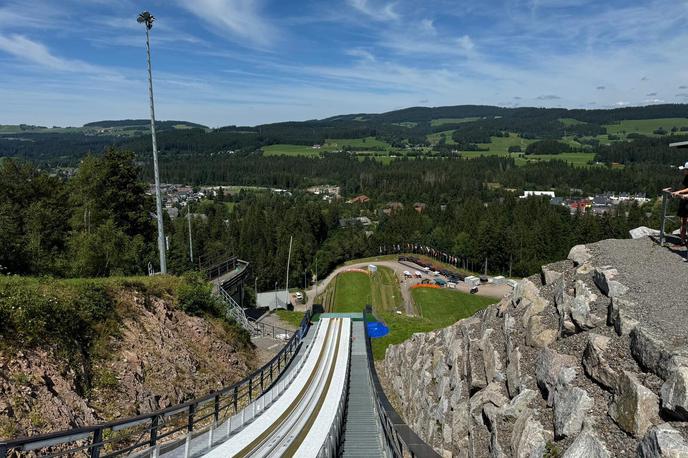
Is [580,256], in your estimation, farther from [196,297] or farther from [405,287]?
[405,287]

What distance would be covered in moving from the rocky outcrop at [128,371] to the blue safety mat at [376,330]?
31.7 ft

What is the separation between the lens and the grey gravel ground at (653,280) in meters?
7.33

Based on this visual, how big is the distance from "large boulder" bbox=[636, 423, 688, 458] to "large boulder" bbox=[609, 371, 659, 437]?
39 cm

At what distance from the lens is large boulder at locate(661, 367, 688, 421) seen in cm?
561

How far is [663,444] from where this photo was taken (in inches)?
204

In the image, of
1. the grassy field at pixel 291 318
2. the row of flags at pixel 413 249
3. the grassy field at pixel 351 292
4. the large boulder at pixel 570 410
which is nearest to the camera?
the large boulder at pixel 570 410

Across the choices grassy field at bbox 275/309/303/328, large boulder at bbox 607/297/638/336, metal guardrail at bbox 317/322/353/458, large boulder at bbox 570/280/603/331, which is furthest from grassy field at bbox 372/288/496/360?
large boulder at bbox 607/297/638/336

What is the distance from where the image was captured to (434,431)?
12.2m

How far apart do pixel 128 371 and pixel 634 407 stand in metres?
13.4

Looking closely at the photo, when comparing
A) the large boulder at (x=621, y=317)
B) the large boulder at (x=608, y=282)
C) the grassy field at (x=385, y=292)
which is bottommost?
the grassy field at (x=385, y=292)

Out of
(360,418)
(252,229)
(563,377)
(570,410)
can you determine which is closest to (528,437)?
(570,410)

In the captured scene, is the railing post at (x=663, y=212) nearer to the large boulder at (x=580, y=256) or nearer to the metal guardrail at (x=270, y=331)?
the large boulder at (x=580, y=256)

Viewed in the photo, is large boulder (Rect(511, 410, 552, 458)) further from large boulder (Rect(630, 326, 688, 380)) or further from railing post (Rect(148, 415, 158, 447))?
railing post (Rect(148, 415, 158, 447))

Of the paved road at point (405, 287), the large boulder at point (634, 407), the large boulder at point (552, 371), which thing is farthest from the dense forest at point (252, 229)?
the large boulder at point (634, 407)
